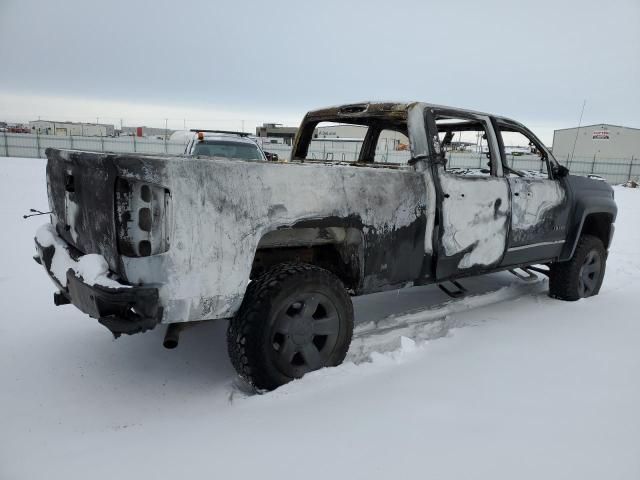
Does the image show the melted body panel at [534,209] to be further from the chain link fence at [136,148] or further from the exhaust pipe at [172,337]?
the chain link fence at [136,148]

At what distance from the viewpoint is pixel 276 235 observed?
2.89 meters

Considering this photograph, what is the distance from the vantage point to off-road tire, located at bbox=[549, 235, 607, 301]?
4.80 metres

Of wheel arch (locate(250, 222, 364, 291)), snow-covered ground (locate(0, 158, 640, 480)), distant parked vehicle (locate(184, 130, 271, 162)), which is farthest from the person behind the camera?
distant parked vehicle (locate(184, 130, 271, 162))

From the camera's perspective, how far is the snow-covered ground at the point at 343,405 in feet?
7.04

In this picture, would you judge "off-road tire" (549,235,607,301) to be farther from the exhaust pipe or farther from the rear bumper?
the rear bumper

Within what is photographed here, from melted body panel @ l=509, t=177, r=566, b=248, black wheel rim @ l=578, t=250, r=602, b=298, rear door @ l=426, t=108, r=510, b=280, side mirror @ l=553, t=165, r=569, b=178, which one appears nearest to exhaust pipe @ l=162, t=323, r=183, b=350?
rear door @ l=426, t=108, r=510, b=280

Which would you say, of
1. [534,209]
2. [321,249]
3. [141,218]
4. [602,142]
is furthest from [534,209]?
[602,142]

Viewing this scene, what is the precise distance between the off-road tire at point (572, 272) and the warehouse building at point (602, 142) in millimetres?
35391

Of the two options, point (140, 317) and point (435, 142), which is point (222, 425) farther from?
point (435, 142)

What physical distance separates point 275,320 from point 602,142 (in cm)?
4339

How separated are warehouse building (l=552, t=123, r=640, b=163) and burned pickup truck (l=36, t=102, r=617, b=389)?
37.0m

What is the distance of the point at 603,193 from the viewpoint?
16.5 feet

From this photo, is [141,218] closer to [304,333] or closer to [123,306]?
[123,306]

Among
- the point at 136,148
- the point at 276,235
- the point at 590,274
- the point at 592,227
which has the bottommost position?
the point at 136,148
